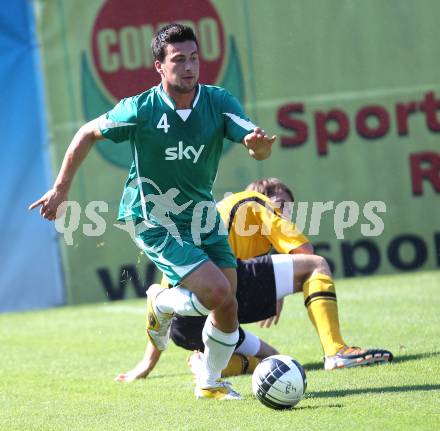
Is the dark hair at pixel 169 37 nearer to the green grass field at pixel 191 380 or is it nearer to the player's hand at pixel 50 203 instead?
the player's hand at pixel 50 203

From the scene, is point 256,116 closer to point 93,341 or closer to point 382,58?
point 382,58

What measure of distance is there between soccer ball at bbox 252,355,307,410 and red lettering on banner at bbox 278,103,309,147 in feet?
24.1

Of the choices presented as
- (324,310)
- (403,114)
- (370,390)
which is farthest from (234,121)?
(403,114)

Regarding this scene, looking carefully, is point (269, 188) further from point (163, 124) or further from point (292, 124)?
point (292, 124)

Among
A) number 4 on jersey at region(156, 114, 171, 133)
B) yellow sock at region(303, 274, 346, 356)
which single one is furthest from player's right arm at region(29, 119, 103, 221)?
yellow sock at region(303, 274, 346, 356)

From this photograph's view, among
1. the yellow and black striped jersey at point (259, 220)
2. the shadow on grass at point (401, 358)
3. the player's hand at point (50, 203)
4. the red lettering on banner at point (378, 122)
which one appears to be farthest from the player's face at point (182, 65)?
the red lettering on banner at point (378, 122)

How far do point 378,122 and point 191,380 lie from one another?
6741 millimetres

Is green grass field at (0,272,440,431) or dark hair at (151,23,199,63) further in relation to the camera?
dark hair at (151,23,199,63)

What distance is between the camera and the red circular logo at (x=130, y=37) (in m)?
12.2

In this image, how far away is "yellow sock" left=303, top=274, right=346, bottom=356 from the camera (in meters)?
6.56

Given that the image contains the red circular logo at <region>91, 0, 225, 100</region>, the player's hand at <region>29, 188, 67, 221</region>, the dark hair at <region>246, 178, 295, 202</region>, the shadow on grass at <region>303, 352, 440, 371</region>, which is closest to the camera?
the player's hand at <region>29, 188, 67, 221</region>

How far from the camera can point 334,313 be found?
6621 millimetres

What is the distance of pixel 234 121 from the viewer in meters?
5.81

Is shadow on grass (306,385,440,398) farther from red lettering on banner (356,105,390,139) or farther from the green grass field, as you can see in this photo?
red lettering on banner (356,105,390,139)
